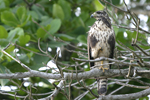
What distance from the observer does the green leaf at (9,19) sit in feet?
12.5

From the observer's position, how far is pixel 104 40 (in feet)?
11.4

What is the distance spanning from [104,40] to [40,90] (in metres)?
1.44

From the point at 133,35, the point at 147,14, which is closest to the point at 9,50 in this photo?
the point at 133,35

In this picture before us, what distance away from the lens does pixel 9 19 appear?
152 inches

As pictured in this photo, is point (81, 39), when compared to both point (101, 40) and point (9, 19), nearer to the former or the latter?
point (101, 40)

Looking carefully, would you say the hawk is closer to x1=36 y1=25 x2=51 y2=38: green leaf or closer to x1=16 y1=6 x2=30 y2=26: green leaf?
x1=36 y1=25 x2=51 y2=38: green leaf

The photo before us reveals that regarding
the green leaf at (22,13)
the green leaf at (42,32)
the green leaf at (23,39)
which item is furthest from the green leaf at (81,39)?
the green leaf at (22,13)

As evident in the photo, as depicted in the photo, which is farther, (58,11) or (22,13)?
(58,11)

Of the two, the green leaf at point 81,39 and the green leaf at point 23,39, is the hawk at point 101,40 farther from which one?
the green leaf at point 23,39

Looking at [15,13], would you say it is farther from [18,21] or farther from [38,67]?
[38,67]

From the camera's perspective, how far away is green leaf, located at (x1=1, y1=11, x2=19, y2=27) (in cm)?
380

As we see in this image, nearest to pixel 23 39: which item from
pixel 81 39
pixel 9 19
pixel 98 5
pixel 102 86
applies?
pixel 9 19

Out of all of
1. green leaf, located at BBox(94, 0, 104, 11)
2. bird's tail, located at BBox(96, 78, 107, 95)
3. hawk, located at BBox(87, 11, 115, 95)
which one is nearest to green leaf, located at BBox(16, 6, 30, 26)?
hawk, located at BBox(87, 11, 115, 95)

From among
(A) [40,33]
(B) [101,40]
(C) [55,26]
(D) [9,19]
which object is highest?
(D) [9,19]
